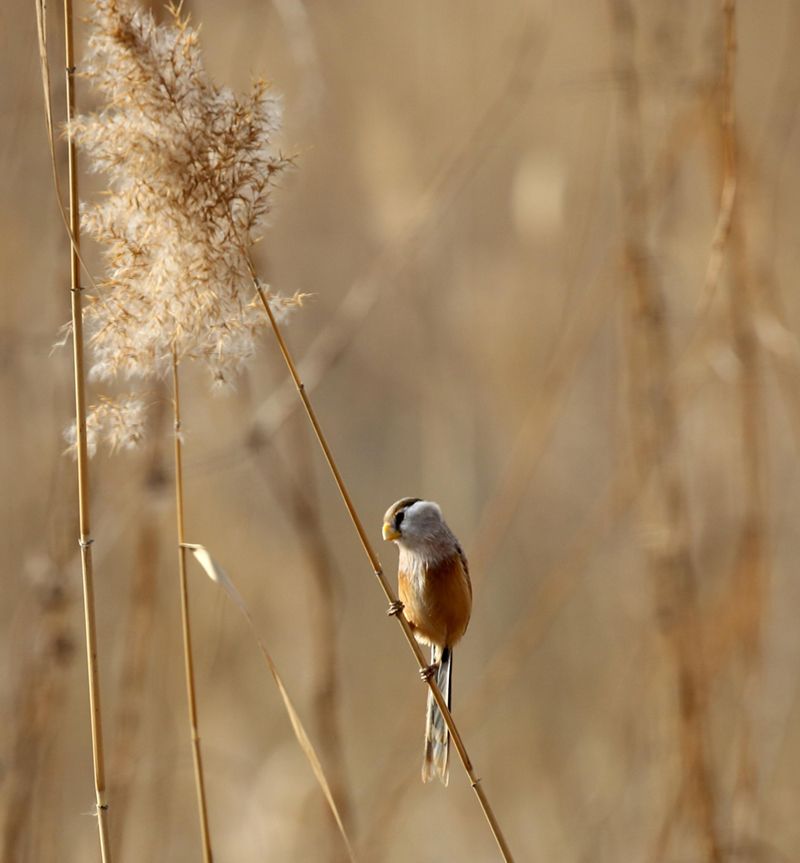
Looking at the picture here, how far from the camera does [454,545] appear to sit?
5.21 feet

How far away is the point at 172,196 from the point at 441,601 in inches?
30.1

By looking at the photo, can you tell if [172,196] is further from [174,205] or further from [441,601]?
[441,601]

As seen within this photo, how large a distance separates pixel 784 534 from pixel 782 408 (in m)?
0.52

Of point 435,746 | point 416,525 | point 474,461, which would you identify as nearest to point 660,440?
point 416,525

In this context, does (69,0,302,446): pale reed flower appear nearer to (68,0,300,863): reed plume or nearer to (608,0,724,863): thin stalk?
Result: (68,0,300,863): reed plume

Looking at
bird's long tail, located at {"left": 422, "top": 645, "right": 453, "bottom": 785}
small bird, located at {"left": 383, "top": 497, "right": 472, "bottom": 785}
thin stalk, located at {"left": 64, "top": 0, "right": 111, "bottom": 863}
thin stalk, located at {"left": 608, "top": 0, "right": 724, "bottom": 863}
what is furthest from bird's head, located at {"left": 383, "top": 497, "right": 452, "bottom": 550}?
thin stalk, located at {"left": 64, "top": 0, "right": 111, "bottom": 863}

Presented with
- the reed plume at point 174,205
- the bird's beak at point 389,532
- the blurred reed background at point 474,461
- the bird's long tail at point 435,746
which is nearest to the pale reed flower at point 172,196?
the reed plume at point 174,205

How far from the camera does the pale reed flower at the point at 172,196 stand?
108cm

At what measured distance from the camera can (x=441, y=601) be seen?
1.56 meters

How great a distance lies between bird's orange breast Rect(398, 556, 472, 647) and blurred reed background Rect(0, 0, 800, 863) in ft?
1.08

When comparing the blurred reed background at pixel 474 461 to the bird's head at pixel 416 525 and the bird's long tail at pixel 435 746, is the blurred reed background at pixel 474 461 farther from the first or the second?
the bird's long tail at pixel 435 746

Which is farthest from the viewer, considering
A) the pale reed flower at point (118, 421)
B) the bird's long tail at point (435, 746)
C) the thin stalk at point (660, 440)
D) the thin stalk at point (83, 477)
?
the thin stalk at point (660, 440)

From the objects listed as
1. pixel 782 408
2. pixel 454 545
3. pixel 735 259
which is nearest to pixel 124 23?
pixel 454 545

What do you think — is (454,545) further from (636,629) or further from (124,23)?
(636,629)
